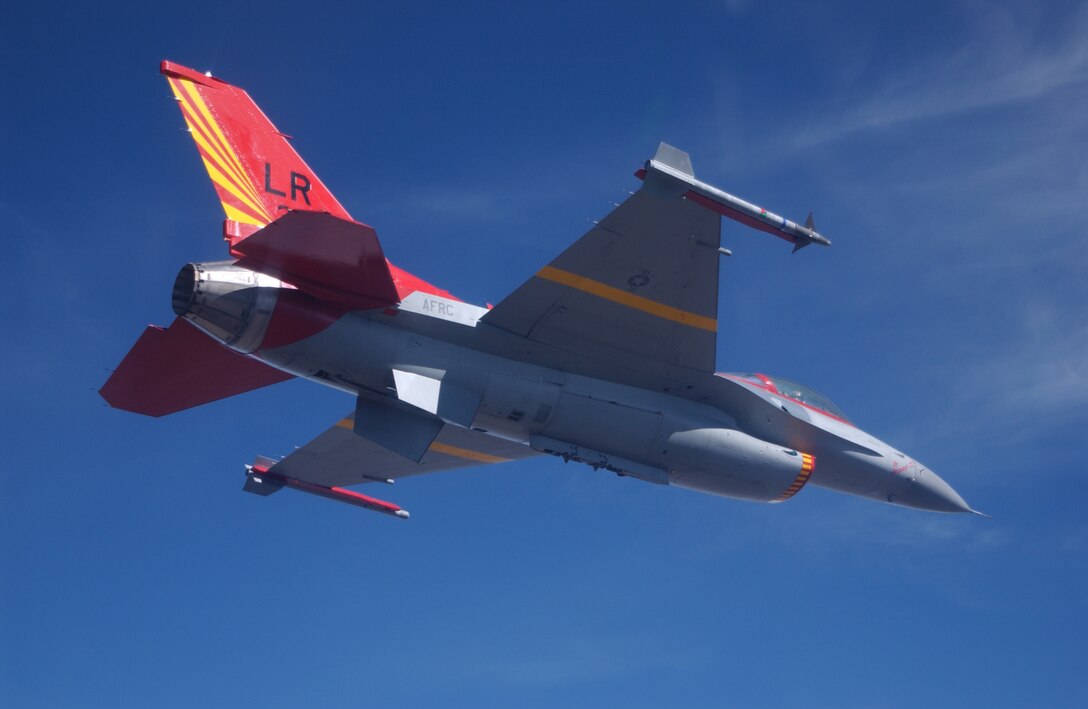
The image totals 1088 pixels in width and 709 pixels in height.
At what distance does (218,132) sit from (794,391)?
11.9 meters

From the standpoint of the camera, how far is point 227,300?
54.5ft

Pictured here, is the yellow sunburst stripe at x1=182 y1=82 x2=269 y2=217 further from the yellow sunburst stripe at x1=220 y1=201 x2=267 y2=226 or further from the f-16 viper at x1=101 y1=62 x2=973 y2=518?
the yellow sunburst stripe at x1=220 y1=201 x2=267 y2=226

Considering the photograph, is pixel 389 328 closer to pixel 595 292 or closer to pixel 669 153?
pixel 595 292

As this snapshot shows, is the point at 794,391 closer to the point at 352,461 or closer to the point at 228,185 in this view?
the point at 352,461

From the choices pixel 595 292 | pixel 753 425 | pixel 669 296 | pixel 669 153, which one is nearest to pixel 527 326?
pixel 595 292

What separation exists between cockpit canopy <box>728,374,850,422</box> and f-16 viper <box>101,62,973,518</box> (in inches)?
17.9

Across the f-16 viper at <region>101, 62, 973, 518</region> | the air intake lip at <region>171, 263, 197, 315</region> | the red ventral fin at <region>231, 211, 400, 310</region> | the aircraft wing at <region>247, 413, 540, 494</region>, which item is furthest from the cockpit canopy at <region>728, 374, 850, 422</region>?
the air intake lip at <region>171, 263, 197, 315</region>

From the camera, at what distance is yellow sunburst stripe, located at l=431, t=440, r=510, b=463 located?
24203 millimetres

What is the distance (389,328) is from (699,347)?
17.7 feet

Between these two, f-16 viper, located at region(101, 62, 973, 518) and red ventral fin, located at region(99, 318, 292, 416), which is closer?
f-16 viper, located at region(101, 62, 973, 518)

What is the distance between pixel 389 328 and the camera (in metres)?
17.8

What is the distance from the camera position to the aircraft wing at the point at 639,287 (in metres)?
17.5

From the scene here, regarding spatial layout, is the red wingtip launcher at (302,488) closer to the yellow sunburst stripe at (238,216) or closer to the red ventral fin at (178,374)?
the red ventral fin at (178,374)

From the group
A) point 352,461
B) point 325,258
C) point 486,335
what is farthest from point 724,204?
point 352,461
